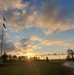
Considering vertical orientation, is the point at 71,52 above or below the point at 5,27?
below

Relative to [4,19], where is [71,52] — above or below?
below

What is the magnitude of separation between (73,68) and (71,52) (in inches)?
3362

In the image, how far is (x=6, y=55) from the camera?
100m

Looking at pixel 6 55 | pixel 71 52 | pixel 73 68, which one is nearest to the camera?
pixel 73 68

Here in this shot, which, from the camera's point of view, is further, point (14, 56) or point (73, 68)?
point (14, 56)

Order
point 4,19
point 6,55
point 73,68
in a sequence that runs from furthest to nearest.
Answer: point 6,55, point 4,19, point 73,68

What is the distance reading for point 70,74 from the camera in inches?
256

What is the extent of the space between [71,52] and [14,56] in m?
29.6

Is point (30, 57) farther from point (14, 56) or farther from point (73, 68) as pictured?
point (73, 68)

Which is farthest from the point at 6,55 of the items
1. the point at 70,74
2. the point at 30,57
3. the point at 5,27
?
the point at 70,74

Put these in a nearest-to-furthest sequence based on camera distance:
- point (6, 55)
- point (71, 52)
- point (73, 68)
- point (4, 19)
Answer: point (73, 68)
point (4, 19)
point (71, 52)
point (6, 55)

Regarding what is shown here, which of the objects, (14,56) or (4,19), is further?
(14,56)

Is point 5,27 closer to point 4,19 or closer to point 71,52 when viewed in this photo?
point 4,19

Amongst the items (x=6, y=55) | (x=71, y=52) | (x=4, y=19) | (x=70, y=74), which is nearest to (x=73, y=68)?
(x=70, y=74)
